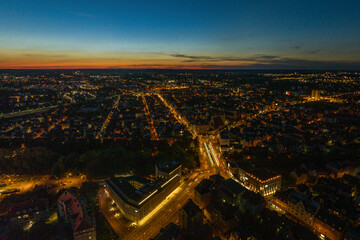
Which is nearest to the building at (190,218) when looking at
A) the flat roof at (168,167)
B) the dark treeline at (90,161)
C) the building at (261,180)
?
the flat roof at (168,167)

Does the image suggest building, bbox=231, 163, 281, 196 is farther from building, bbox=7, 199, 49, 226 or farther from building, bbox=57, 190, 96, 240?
building, bbox=7, 199, 49, 226

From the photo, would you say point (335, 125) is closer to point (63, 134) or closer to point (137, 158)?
point (137, 158)

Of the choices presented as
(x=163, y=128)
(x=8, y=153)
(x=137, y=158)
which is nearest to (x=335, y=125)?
(x=163, y=128)

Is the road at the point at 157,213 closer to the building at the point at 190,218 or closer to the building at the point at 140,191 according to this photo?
the building at the point at 140,191

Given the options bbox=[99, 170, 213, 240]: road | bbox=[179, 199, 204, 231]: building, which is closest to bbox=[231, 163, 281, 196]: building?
bbox=[99, 170, 213, 240]: road

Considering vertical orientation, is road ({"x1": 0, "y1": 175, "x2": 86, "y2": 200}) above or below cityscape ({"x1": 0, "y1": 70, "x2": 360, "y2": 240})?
below
